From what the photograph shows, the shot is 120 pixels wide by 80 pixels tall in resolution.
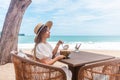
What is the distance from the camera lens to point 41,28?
244 centimetres

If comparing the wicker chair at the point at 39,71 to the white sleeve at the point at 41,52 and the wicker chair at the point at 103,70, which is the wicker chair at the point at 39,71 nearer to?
the wicker chair at the point at 103,70

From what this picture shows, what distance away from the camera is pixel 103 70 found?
1.95 m

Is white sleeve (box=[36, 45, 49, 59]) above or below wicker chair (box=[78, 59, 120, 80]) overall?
above

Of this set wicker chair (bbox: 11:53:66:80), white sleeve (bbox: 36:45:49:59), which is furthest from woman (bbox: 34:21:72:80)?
wicker chair (bbox: 11:53:66:80)

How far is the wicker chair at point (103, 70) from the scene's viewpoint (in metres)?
1.93

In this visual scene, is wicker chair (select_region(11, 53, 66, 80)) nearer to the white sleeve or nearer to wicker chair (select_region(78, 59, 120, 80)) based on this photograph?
wicker chair (select_region(78, 59, 120, 80))

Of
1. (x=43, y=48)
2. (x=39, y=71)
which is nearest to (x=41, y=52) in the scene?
(x=43, y=48)

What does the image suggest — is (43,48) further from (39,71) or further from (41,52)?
(39,71)

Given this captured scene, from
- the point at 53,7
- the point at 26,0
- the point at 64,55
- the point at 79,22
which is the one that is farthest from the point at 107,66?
the point at 53,7

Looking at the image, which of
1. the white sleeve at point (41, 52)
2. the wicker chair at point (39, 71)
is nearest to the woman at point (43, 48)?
the white sleeve at point (41, 52)

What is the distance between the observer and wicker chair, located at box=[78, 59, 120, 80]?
75.9 inches

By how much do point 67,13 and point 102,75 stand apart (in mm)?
22224

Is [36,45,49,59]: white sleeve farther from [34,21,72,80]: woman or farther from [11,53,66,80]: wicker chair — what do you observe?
[11,53,66,80]: wicker chair

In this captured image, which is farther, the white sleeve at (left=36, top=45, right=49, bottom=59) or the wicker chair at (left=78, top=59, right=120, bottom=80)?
the white sleeve at (left=36, top=45, right=49, bottom=59)
